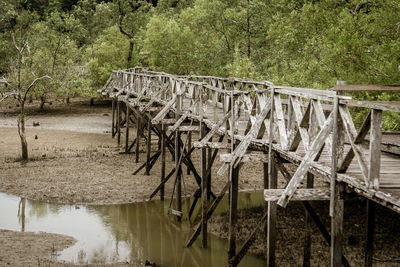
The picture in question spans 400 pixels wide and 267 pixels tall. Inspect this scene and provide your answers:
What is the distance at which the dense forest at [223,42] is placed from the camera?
14203 millimetres

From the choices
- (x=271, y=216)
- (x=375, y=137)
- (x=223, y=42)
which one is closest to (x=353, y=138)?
(x=375, y=137)

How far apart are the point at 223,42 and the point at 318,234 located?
66.4 feet

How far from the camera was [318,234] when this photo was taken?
13.0 m

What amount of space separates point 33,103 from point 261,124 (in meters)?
40.6

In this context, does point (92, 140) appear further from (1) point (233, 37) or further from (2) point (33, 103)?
(2) point (33, 103)

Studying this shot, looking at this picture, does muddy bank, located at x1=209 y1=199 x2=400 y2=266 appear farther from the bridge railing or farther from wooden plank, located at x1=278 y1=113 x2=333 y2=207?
wooden plank, located at x1=278 y1=113 x2=333 y2=207

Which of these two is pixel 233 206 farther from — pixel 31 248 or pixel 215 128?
pixel 31 248

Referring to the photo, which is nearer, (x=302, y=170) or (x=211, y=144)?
(x=302, y=170)

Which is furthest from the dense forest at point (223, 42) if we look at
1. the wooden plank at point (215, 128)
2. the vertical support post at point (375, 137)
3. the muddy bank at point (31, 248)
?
the muddy bank at point (31, 248)

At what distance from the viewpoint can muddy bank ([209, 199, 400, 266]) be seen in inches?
449

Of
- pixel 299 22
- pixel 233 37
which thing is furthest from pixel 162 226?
pixel 233 37

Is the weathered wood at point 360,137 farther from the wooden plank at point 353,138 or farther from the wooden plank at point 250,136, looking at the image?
the wooden plank at point 250,136

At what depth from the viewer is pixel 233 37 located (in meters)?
30.8

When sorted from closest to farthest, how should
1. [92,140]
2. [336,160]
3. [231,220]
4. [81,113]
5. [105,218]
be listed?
[336,160] → [231,220] → [105,218] → [92,140] → [81,113]
